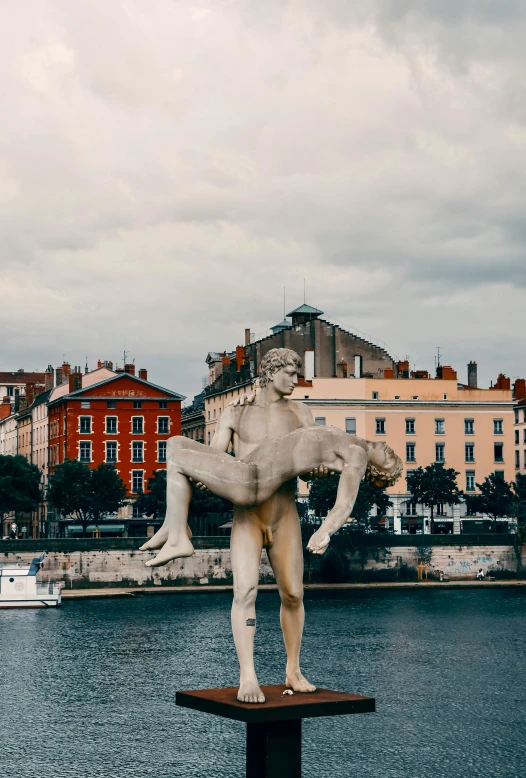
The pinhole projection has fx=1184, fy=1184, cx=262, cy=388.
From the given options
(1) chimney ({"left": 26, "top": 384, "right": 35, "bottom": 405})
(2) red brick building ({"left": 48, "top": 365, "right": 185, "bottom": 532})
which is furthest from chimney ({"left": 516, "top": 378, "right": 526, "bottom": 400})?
(1) chimney ({"left": 26, "top": 384, "right": 35, "bottom": 405})

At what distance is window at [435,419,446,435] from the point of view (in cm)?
9275

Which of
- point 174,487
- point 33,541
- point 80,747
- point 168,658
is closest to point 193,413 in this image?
point 33,541

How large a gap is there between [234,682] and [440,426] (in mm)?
53596

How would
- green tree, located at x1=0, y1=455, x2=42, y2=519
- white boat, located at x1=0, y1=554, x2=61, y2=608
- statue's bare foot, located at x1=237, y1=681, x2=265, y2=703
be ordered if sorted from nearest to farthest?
statue's bare foot, located at x1=237, y1=681, x2=265, y2=703 → white boat, located at x1=0, y1=554, x2=61, y2=608 → green tree, located at x1=0, y1=455, x2=42, y2=519

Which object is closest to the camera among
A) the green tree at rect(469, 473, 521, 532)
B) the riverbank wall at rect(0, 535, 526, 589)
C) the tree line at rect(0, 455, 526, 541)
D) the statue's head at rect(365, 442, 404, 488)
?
the statue's head at rect(365, 442, 404, 488)

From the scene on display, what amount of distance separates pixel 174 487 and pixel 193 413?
106 metres

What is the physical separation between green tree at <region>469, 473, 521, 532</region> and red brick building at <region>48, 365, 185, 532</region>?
2488cm

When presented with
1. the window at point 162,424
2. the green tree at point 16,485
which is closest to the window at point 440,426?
the window at point 162,424

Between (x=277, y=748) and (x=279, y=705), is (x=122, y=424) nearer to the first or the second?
(x=277, y=748)

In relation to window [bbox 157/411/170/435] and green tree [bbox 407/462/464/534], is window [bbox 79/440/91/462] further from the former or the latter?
green tree [bbox 407/462/464/534]

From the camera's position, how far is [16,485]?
9144cm

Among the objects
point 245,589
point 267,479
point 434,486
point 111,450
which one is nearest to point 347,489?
point 267,479

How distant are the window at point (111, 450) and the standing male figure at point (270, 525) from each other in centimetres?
8667

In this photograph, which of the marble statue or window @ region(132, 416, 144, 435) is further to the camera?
window @ region(132, 416, 144, 435)
